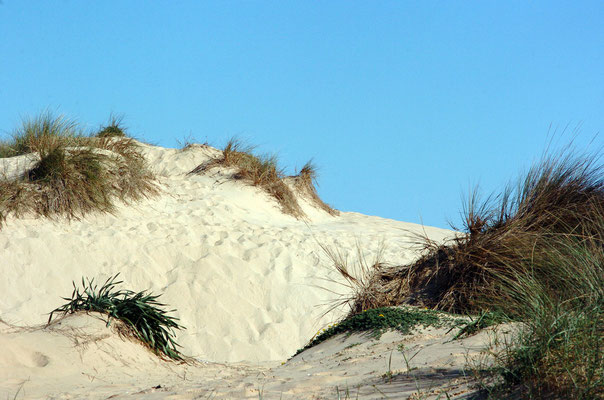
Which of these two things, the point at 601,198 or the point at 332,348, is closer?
the point at 332,348

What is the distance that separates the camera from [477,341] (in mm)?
3889

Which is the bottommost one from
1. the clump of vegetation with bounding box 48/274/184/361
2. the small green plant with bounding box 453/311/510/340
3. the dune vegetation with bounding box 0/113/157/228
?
the small green plant with bounding box 453/311/510/340

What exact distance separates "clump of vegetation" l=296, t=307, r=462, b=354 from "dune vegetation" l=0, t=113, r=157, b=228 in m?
5.60

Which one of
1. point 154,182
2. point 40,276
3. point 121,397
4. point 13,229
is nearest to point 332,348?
point 121,397

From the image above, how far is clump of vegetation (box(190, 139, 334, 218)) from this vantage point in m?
12.8

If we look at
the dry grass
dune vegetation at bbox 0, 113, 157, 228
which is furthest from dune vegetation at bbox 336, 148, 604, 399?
dune vegetation at bbox 0, 113, 157, 228

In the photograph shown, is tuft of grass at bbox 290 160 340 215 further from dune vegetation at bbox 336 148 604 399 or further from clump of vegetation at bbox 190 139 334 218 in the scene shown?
dune vegetation at bbox 336 148 604 399

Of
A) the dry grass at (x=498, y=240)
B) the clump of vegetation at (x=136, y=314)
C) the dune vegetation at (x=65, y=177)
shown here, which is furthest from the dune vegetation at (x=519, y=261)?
the dune vegetation at (x=65, y=177)

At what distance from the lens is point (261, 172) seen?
43.1ft

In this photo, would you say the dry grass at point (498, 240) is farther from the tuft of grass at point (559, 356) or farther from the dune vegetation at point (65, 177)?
the dune vegetation at point (65, 177)

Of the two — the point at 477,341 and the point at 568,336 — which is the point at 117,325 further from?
the point at 568,336

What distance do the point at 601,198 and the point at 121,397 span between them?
16.6 feet

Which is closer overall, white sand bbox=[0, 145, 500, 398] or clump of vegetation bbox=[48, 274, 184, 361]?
white sand bbox=[0, 145, 500, 398]

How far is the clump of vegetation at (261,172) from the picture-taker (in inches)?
503
